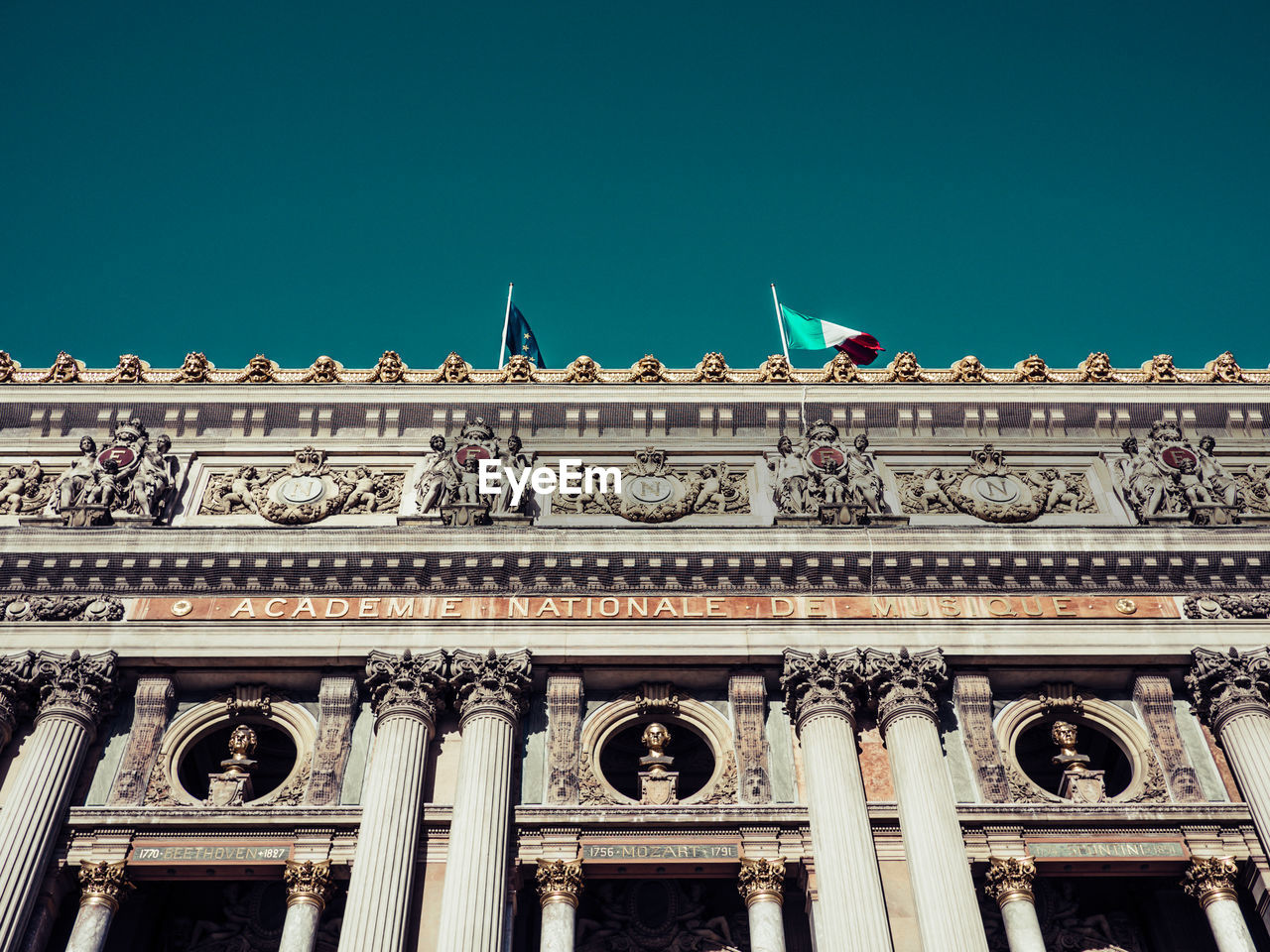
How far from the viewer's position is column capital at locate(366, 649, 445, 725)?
76.5 feet

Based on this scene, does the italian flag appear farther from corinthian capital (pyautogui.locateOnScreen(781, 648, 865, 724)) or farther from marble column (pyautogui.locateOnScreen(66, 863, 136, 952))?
marble column (pyautogui.locateOnScreen(66, 863, 136, 952))

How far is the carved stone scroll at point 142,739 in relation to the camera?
74.1 feet

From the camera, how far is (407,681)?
77.3 feet

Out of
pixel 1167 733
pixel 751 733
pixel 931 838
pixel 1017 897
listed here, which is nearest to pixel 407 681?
pixel 751 733

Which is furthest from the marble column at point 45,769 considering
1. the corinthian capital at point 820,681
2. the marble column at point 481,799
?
the corinthian capital at point 820,681

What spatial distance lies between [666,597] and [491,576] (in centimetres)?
317

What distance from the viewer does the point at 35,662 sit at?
2370cm

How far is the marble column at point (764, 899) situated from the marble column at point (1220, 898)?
639 cm

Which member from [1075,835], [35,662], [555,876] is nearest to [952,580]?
[1075,835]

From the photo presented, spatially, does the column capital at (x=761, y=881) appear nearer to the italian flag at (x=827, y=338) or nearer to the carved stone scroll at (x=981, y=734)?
the carved stone scroll at (x=981, y=734)

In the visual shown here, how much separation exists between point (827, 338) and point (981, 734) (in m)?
11.7

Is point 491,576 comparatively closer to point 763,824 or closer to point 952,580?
point 763,824

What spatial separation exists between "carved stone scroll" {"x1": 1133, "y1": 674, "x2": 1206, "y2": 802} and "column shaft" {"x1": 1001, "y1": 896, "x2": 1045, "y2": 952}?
3.45m

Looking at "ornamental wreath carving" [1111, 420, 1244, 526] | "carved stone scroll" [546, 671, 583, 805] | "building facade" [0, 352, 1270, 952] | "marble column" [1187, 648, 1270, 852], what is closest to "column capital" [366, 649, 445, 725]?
"building facade" [0, 352, 1270, 952]
